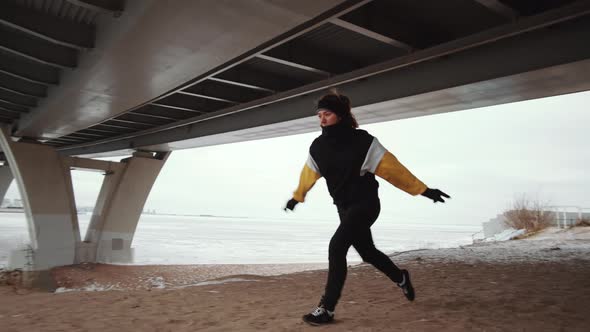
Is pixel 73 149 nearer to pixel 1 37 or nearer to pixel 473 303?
pixel 1 37

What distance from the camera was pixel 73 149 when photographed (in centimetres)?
2819

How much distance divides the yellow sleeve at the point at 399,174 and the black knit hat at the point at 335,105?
549 millimetres

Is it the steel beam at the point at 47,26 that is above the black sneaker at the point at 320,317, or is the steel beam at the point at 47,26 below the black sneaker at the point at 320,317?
above

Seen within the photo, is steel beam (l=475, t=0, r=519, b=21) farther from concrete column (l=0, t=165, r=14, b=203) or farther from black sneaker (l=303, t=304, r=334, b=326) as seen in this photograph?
concrete column (l=0, t=165, r=14, b=203)

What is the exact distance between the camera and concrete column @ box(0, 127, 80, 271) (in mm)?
18688

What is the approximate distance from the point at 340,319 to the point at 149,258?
74.4 feet

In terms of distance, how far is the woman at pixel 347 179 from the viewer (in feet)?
11.5

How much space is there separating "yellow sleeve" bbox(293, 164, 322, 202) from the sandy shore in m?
1.16

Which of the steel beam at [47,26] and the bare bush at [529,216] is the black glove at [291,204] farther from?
the bare bush at [529,216]

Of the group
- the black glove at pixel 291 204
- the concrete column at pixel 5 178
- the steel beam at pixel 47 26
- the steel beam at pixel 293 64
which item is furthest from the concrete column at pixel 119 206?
the concrete column at pixel 5 178

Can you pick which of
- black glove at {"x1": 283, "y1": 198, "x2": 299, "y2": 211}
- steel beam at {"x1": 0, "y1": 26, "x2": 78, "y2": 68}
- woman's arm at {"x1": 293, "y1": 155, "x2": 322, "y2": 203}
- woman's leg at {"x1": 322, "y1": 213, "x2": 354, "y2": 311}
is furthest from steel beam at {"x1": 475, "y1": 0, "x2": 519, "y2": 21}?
steel beam at {"x1": 0, "y1": 26, "x2": 78, "y2": 68}

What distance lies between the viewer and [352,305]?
4535mm

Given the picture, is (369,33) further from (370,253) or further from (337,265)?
(337,265)

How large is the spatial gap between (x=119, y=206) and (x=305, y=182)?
22354mm
